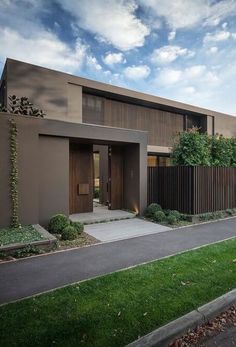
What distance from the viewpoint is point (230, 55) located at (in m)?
10.2

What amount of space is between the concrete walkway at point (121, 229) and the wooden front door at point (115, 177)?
1.87 meters

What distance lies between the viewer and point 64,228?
22.1 ft

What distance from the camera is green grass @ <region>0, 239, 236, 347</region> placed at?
2662 millimetres

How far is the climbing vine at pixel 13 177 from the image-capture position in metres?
6.86

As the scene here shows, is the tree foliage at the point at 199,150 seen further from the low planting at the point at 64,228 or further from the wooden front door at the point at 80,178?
the low planting at the point at 64,228

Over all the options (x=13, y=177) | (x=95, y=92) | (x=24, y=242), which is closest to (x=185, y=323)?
(x=24, y=242)

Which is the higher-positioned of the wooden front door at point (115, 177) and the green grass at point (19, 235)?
the wooden front door at point (115, 177)

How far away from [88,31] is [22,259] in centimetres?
814

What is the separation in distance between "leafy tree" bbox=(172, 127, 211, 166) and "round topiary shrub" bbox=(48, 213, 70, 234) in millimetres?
5231

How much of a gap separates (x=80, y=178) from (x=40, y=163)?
2.65m

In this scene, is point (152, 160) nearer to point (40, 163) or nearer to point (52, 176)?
point (52, 176)

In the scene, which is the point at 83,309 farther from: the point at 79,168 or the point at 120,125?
the point at 120,125

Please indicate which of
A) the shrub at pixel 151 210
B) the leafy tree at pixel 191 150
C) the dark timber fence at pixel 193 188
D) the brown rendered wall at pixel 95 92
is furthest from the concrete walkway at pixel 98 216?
the brown rendered wall at pixel 95 92

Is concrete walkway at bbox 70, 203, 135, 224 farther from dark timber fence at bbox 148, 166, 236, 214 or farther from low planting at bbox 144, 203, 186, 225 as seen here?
dark timber fence at bbox 148, 166, 236, 214
